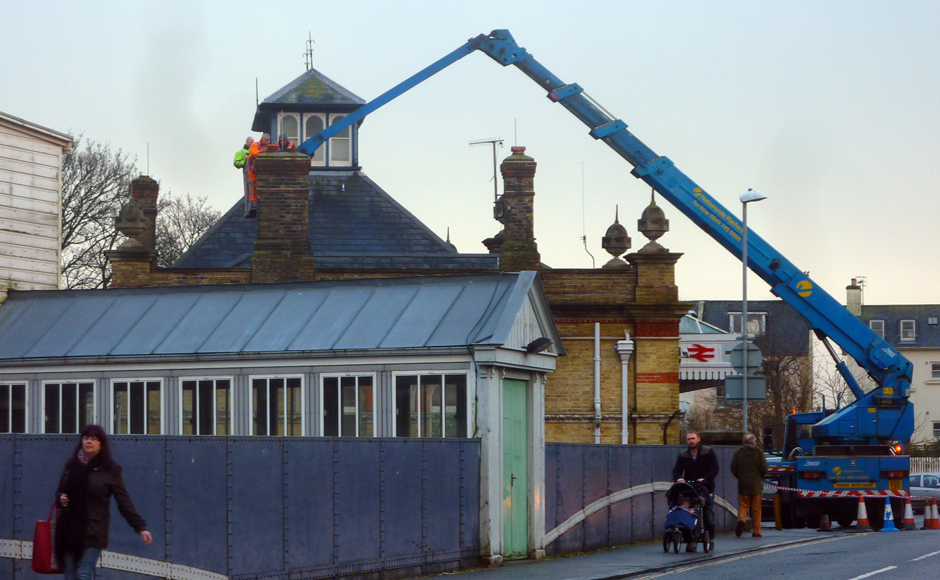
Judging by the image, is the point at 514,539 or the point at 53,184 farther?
the point at 53,184

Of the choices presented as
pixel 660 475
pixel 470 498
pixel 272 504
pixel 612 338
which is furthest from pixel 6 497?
pixel 612 338

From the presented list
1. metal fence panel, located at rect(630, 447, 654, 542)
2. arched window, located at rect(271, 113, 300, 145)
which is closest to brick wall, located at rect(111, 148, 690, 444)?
metal fence panel, located at rect(630, 447, 654, 542)

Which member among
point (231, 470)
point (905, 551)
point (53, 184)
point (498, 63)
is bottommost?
point (905, 551)

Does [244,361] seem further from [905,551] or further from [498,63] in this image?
[498,63]

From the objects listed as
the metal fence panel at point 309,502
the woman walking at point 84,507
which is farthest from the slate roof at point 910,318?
the woman walking at point 84,507

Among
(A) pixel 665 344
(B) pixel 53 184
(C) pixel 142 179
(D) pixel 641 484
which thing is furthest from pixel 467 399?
(C) pixel 142 179

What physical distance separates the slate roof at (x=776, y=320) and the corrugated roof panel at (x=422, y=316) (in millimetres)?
60507

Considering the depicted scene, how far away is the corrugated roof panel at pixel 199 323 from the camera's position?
56.3ft

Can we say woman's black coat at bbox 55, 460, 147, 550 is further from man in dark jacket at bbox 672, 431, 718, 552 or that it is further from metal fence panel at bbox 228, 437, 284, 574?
man in dark jacket at bbox 672, 431, 718, 552

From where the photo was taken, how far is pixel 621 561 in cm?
1703

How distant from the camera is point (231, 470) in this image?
40.8 feet

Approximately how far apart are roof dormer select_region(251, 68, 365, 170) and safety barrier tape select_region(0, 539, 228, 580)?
2785 cm

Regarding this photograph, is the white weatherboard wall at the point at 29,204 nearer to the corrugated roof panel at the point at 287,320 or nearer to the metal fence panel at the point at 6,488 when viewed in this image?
the corrugated roof panel at the point at 287,320

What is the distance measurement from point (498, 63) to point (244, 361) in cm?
1603
